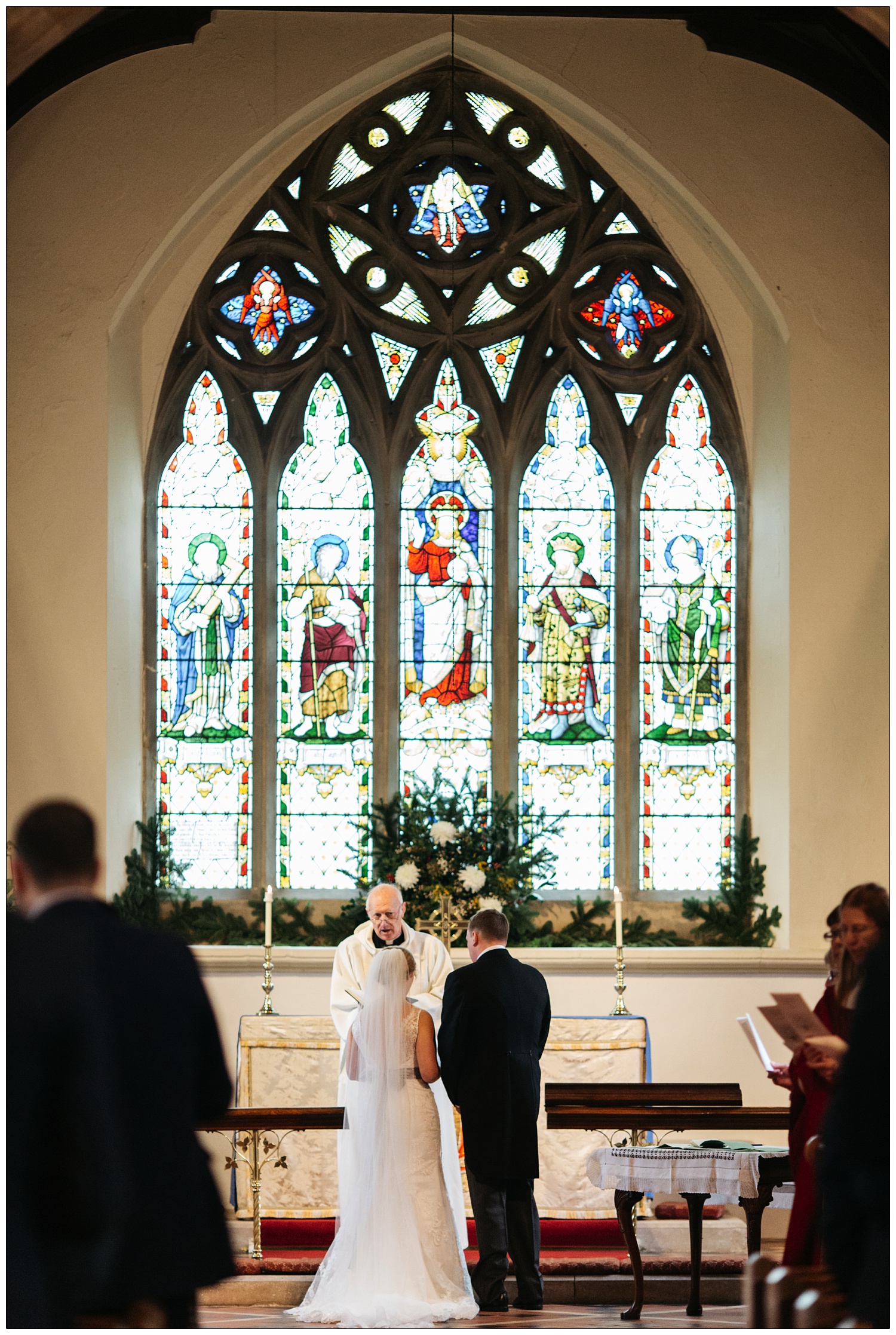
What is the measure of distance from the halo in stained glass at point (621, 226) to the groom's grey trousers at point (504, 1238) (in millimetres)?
6206

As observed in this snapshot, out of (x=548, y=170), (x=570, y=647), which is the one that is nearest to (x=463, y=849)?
(x=570, y=647)

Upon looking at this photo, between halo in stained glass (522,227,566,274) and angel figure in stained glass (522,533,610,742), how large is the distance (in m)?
1.80

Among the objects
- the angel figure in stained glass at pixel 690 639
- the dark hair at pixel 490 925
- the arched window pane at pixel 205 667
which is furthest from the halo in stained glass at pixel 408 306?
the dark hair at pixel 490 925

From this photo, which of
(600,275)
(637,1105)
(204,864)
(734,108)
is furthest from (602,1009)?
(734,108)

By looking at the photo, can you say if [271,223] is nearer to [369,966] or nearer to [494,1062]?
[369,966]

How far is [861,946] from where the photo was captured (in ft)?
12.8

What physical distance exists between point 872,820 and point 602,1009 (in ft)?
6.16

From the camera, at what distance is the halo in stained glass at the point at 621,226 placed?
9945 mm

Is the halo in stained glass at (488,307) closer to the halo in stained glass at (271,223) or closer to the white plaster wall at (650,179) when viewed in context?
the white plaster wall at (650,179)

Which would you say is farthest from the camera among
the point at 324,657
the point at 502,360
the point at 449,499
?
the point at 502,360

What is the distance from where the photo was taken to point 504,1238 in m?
5.92

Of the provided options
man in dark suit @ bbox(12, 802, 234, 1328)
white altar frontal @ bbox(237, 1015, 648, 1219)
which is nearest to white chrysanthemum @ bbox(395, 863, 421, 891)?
white altar frontal @ bbox(237, 1015, 648, 1219)

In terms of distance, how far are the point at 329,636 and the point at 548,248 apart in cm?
289

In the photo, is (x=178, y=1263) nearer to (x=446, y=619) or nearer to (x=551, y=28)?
(x=446, y=619)
